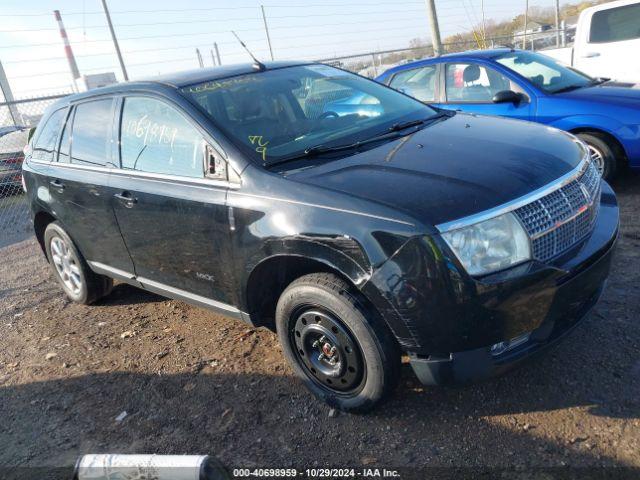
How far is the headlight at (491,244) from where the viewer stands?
2248 millimetres

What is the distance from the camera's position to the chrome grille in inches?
93.1

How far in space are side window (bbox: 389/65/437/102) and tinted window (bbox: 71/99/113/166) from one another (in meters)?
3.89

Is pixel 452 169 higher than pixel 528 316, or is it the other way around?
pixel 452 169

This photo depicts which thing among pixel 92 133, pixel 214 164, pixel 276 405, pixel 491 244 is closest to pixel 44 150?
pixel 92 133

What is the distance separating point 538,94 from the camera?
18.7 feet

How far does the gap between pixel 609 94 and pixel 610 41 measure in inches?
114

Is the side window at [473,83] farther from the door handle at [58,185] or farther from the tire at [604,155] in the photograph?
the door handle at [58,185]

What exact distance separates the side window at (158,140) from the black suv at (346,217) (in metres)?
0.01

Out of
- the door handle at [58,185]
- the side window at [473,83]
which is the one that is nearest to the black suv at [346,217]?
the door handle at [58,185]

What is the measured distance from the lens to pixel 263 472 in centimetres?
256

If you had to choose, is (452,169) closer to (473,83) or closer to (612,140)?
(612,140)

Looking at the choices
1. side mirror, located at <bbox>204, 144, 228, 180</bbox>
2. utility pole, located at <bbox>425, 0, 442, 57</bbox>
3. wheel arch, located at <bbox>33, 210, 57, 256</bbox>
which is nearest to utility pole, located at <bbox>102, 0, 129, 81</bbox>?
utility pole, located at <bbox>425, 0, 442, 57</bbox>

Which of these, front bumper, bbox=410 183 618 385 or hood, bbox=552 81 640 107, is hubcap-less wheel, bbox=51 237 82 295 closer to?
front bumper, bbox=410 183 618 385

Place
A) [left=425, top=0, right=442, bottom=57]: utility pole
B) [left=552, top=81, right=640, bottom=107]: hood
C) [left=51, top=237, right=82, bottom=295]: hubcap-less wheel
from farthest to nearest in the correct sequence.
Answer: [left=425, top=0, right=442, bottom=57]: utility pole < [left=552, top=81, right=640, bottom=107]: hood < [left=51, top=237, right=82, bottom=295]: hubcap-less wheel
